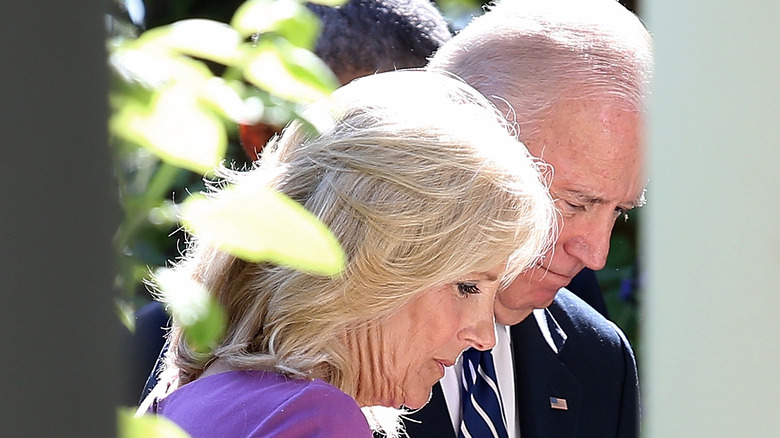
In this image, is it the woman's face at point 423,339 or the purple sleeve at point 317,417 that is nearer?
the purple sleeve at point 317,417

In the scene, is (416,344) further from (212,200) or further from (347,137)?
(212,200)

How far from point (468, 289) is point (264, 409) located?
0.56 metres

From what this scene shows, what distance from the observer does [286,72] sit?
2.03ft

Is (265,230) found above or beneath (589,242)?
above

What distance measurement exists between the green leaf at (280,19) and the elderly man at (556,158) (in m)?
1.86

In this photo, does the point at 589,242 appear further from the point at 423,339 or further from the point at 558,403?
the point at 423,339

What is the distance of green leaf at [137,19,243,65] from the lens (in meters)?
0.55

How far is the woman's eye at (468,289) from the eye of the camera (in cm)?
200

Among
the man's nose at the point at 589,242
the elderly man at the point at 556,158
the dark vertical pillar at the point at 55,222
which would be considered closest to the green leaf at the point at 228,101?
the dark vertical pillar at the point at 55,222

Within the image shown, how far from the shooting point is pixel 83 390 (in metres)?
0.43

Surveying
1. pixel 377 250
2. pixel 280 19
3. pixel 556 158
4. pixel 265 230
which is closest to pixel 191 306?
pixel 265 230

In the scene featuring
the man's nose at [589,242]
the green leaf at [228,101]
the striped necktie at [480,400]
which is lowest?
the striped necktie at [480,400]

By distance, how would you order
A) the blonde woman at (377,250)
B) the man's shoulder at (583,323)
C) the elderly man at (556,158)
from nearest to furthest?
the blonde woman at (377,250) < the elderly man at (556,158) < the man's shoulder at (583,323)

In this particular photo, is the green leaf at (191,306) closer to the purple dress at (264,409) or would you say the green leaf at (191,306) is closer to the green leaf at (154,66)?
the green leaf at (154,66)
